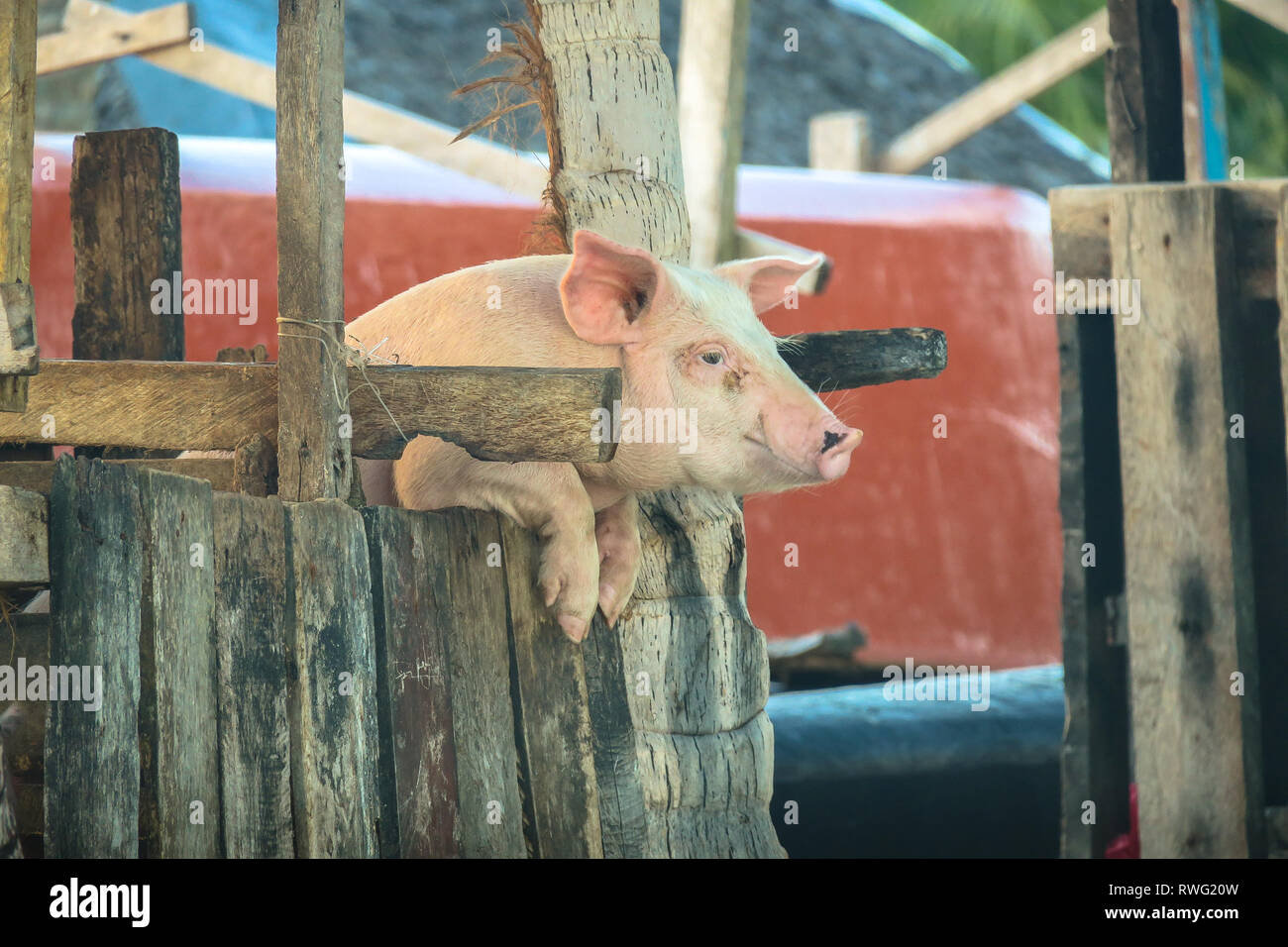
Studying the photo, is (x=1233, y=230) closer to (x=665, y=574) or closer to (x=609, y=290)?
(x=665, y=574)

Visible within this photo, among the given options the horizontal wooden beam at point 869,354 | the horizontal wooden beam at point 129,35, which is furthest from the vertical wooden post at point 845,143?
the horizontal wooden beam at point 869,354

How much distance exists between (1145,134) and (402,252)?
4.18m

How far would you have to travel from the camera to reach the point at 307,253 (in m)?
3.03

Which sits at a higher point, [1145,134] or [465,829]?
[1145,134]

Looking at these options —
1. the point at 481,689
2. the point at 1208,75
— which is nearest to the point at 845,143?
the point at 1208,75

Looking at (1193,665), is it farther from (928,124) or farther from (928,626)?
Answer: (928,124)

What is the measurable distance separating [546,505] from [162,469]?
85cm

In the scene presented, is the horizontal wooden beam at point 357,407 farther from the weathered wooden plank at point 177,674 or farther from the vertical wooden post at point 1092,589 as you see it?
the vertical wooden post at point 1092,589

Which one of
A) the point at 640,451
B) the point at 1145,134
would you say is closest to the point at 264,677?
the point at 640,451

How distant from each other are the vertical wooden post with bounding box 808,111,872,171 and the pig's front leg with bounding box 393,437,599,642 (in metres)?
8.05

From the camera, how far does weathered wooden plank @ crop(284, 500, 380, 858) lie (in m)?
2.90

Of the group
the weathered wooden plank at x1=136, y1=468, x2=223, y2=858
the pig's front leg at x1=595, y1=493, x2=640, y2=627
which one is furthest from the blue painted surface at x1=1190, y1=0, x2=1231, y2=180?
the weathered wooden plank at x1=136, y1=468, x2=223, y2=858

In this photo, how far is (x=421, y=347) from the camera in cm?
362

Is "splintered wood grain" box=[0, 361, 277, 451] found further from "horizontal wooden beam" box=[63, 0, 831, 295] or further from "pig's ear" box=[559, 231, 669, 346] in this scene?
"horizontal wooden beam" box=[63, 0, 831, 295]
